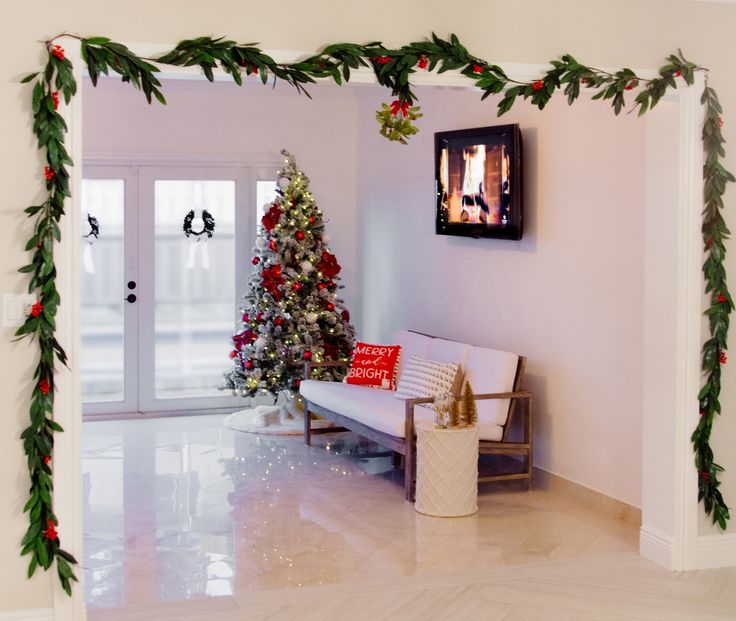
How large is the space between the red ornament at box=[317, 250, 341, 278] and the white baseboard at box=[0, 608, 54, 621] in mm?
4829

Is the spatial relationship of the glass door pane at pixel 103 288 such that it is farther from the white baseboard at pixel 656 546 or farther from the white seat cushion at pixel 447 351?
the white baseboard at pixel 656 546

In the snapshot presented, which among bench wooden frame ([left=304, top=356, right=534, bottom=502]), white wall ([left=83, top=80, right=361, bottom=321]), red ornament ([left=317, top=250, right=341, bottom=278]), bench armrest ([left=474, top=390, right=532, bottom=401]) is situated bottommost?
bench wooden frame ([left=304, top=356, right=534, bottom=502])

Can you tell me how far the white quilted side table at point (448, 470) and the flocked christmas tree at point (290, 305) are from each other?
8.10 feet

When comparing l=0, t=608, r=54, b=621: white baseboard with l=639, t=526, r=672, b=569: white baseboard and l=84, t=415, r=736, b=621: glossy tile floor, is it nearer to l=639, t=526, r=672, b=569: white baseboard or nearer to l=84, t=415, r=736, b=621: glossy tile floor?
l=84, t=415, r=736, b=621: glossy tile floor

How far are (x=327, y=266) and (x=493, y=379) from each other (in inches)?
91.7

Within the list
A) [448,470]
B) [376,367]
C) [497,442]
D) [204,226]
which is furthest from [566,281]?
[204,226]

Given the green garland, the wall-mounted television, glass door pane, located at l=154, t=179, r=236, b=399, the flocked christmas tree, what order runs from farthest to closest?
glass door pane, located at l=154, t=179, r=236, b=399 < the flocked christmas tree < the wall-mounted television < the green garland

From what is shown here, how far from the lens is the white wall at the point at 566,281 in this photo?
6223 millimetres

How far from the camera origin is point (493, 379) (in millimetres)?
6961

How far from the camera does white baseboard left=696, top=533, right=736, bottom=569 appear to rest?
5.29 m

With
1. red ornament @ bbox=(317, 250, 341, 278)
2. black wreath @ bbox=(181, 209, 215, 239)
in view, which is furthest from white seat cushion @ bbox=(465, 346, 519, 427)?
black wreath @ bbox=(181, 209, 215, 239)

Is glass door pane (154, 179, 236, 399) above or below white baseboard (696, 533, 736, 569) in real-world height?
above

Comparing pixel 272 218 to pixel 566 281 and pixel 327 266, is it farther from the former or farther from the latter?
pixel 566 281

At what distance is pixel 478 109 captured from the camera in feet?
25.4
